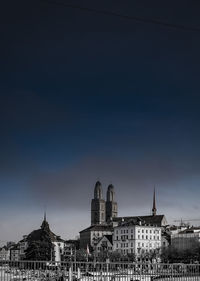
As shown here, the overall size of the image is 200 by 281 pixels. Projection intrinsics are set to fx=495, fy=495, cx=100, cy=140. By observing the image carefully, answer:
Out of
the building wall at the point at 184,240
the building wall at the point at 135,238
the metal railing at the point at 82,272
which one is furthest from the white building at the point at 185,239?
the metal railing at the point at 82,272

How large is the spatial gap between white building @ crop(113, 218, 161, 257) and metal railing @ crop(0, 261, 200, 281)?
136858 mm

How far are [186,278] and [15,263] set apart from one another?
25.5 feet

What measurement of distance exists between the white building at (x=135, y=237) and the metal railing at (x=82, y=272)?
13686cm

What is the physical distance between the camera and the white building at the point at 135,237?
158875mm

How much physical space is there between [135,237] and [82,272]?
142823 mm

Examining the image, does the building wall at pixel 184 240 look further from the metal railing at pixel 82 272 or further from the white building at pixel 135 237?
the metal railing at pixel 82 272

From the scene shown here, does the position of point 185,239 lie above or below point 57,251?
above

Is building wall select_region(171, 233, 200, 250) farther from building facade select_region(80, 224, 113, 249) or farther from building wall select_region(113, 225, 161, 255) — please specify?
building facade select_region(80, 224, 113, 249)

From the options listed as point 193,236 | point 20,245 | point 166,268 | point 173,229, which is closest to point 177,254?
point 193,236

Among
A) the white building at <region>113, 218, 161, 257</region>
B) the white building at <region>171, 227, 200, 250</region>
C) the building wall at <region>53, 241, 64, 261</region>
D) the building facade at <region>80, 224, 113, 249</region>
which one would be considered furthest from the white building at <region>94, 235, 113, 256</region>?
the white building at <region>171, 227, 200, 250</region>

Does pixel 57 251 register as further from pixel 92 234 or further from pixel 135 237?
pixel 92 234

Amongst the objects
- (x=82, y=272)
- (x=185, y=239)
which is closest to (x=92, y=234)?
(x=185, y=239)

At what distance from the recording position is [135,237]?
159000mm

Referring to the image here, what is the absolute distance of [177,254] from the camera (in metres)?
123
